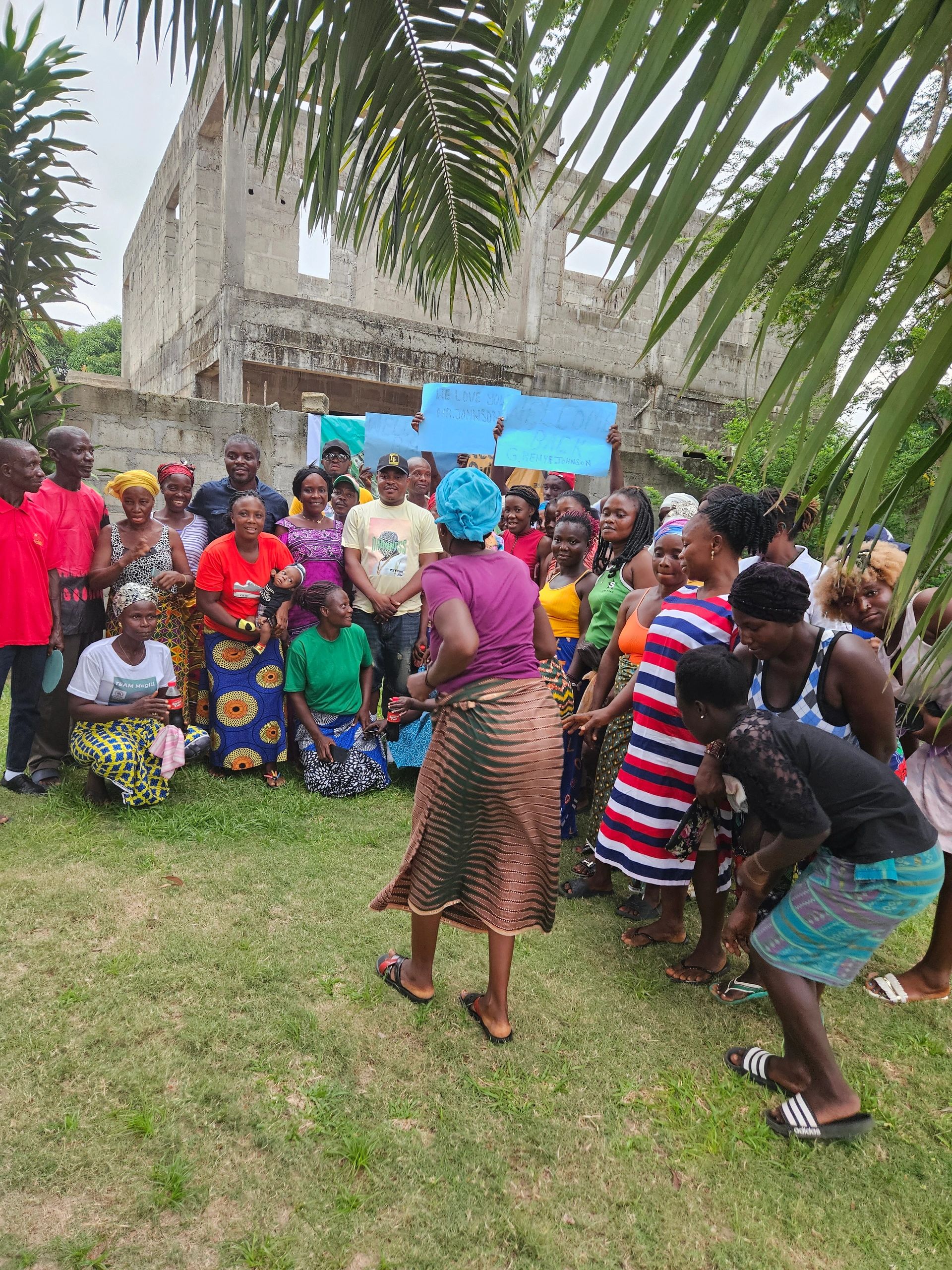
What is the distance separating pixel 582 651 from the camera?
4.23 meters

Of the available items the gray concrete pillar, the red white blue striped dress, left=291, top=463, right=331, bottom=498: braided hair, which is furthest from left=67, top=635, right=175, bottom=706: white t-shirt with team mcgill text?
the gray concrete pillar

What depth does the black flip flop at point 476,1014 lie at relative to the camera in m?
2.64

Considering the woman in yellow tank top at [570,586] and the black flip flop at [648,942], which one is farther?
the woman in yellow tank top at [570,586]

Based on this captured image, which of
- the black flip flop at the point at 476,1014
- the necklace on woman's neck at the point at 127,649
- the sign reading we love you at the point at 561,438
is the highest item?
the sign reading we love you at the point at 561,438

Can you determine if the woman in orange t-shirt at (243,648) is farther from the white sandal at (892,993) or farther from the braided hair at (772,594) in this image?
the white sandal at (892,993)

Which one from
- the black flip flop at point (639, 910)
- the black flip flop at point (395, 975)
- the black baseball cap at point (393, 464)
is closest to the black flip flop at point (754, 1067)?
the black flip flop at point (639, 910)

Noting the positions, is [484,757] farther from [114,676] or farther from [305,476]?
[305,476]

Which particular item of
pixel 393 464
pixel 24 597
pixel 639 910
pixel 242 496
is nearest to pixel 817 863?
pixel 639 910

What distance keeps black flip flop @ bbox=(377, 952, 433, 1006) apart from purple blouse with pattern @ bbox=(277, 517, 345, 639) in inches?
99.0

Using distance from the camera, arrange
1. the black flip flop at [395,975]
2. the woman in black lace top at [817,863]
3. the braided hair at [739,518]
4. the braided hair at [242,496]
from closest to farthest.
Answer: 1. the woman in black lace top at [817,863]
2. the black flip flop at [395,975]
3. the braided hair at [739,518]
4. the braided hair at [242,496]

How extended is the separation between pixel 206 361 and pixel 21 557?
9130 mm

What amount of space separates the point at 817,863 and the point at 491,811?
104 cm

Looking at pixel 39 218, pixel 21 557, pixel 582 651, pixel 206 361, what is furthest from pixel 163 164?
pixel 582 651

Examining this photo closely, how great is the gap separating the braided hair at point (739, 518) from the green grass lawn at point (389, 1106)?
183 cm
